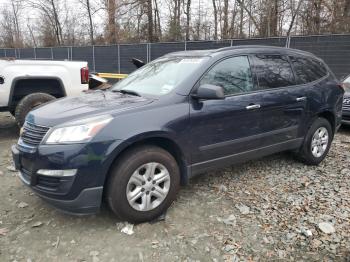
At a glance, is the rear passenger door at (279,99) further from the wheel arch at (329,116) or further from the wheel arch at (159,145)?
the wheel arch at (159,145)

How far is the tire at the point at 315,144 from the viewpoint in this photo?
4715 mm

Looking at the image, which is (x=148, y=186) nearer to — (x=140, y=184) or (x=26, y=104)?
(x=140, y=184)

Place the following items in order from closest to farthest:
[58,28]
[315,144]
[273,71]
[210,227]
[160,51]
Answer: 1. [210,227]
2. [273,71]
3. [315,144]
4. [160,51]
5. [58,28]

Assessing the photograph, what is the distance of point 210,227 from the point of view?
3184 millimetres

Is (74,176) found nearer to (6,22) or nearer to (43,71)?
(43,71)

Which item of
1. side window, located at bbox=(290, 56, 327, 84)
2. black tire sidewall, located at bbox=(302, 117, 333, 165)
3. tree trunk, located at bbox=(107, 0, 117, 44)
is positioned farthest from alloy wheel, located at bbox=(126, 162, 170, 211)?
tree trunk, located at bbox=(107, 0, 117, 44)

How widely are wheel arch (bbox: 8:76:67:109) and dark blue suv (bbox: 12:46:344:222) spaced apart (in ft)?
8.32

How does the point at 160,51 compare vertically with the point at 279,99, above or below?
above

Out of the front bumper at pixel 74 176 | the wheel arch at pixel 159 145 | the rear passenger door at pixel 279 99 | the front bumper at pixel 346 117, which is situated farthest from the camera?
the front bumper at pixel 346 117

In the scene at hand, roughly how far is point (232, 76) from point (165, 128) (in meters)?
1.21

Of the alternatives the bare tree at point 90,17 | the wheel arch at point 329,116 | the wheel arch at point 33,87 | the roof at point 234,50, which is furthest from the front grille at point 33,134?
the bare tree at point 90,17

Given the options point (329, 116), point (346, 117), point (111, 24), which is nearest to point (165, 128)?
point (329, 116)

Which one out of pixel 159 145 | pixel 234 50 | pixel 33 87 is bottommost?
pixel 159 145

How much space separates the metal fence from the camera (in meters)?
10.3
